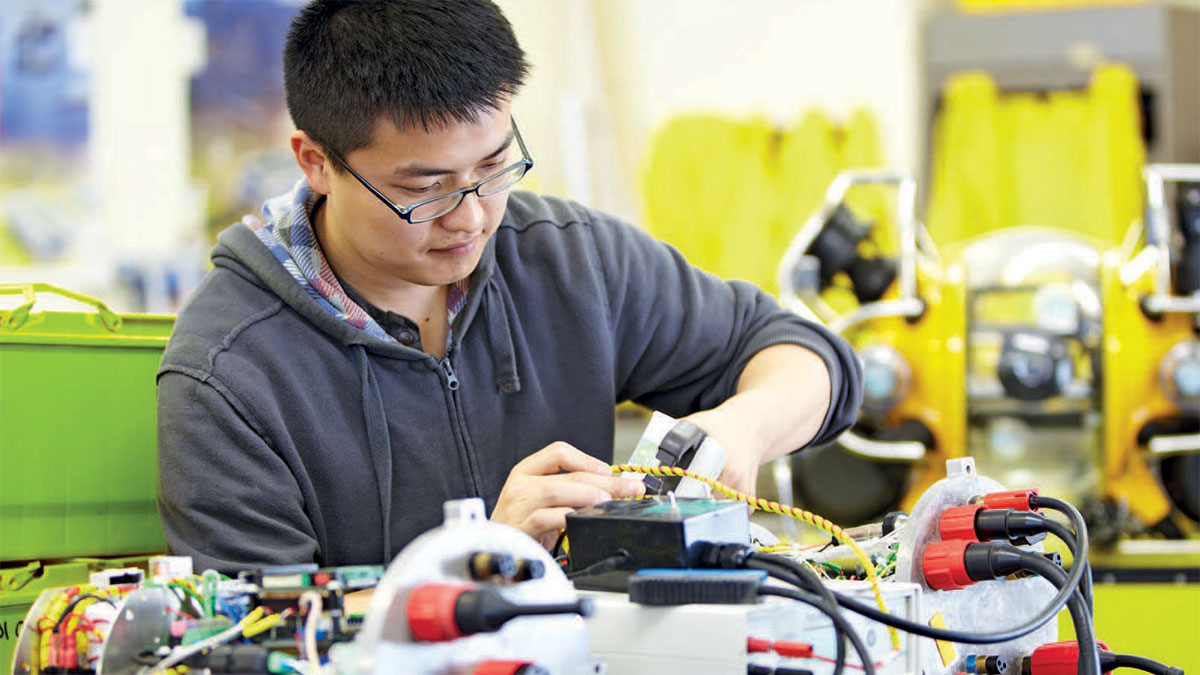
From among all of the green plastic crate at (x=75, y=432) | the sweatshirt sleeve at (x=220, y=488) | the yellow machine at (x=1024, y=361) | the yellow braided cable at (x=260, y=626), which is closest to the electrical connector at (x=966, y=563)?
the yellow braided cable at (x=260, y=626)

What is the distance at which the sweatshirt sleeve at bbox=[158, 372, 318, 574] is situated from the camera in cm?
104

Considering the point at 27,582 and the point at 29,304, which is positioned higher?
the point at 29,304

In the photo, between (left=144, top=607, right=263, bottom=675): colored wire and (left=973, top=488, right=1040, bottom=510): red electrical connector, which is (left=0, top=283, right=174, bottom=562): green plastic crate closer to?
(left=144, top=607, right=263, bottom=675): colored wire

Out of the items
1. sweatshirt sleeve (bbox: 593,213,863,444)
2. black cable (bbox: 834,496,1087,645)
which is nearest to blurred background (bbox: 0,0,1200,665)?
sweatshirt sleeve (bbox: 593,213,863,444)

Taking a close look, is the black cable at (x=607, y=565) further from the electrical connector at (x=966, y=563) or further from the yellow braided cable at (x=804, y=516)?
the electrical connector at (x=966, y=563)

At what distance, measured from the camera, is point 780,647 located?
2.17ft

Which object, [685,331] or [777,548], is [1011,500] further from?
[685,331]

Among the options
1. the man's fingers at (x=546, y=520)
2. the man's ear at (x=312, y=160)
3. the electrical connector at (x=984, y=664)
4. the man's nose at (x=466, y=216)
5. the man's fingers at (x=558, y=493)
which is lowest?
the electrical connector at (x=984, y=664)

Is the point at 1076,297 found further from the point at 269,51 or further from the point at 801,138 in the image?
the point at 269,51

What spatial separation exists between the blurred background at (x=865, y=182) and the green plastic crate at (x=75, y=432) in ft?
0.05

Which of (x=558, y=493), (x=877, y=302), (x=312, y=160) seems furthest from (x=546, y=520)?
(x=877, y=302)

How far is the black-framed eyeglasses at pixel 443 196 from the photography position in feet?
3.56

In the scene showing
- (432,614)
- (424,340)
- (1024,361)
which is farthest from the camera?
(1024,361)

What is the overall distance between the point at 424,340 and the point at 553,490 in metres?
0.43
